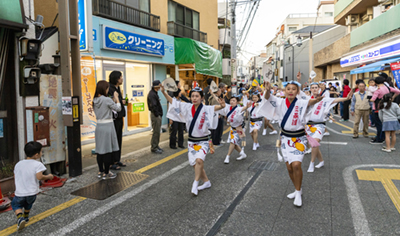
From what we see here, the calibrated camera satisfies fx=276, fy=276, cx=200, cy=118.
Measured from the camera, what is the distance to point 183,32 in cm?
1470

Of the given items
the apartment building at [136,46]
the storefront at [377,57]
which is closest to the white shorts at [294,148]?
the apartment building at [136,46]

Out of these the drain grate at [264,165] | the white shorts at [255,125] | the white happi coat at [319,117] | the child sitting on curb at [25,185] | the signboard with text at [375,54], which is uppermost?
the signboard with text at [375,54]

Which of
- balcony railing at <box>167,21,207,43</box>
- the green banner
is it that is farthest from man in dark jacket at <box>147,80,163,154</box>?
balcony railing at <box>167,21,207,43</box>

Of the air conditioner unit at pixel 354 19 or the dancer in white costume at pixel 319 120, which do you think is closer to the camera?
the dancer in white costume at pixel 319 120

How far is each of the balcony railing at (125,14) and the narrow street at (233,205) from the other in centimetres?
619

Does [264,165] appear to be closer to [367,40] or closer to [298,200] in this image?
[298,200]

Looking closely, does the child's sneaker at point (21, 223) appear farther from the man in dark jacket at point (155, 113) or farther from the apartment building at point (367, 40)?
the apartment building at point (367, 40)

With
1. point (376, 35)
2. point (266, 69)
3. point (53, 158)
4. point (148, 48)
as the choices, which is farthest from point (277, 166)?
point (376, 35)

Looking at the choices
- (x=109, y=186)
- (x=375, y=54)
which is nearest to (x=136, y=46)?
(x=109, y=186)

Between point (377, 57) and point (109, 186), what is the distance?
16536mm

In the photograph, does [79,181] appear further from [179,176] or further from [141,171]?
[179,176]

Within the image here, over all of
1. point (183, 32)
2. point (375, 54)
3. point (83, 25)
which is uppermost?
point (183, 32)

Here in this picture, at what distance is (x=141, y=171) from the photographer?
19.9 feet

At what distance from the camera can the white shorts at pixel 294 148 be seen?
13.8ft
